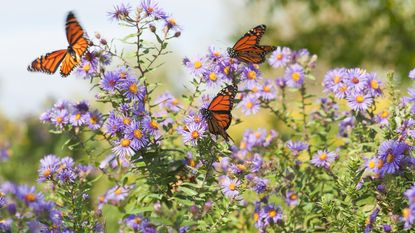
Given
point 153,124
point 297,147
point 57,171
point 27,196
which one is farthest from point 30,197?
point 297,147

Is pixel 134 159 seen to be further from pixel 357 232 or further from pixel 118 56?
pixel 357 232

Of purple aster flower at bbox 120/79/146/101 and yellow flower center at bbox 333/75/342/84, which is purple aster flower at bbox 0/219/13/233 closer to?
purple aster flower at bbox 120/79/146/101

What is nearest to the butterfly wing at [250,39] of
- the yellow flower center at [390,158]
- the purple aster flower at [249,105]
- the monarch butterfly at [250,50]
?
the monarch butterfly at [250,50]

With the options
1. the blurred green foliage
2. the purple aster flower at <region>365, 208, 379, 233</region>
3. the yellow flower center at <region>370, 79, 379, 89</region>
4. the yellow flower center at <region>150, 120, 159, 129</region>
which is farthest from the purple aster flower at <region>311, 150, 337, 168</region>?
the blurred green foliage

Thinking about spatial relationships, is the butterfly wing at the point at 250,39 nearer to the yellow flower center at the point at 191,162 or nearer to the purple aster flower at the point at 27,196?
the yellow flower center at the point at 191,162

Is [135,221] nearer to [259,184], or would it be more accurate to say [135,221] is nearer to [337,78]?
[259,184]

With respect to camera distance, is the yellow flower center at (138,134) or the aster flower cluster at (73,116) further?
the aster flower cluster at (73,116)
